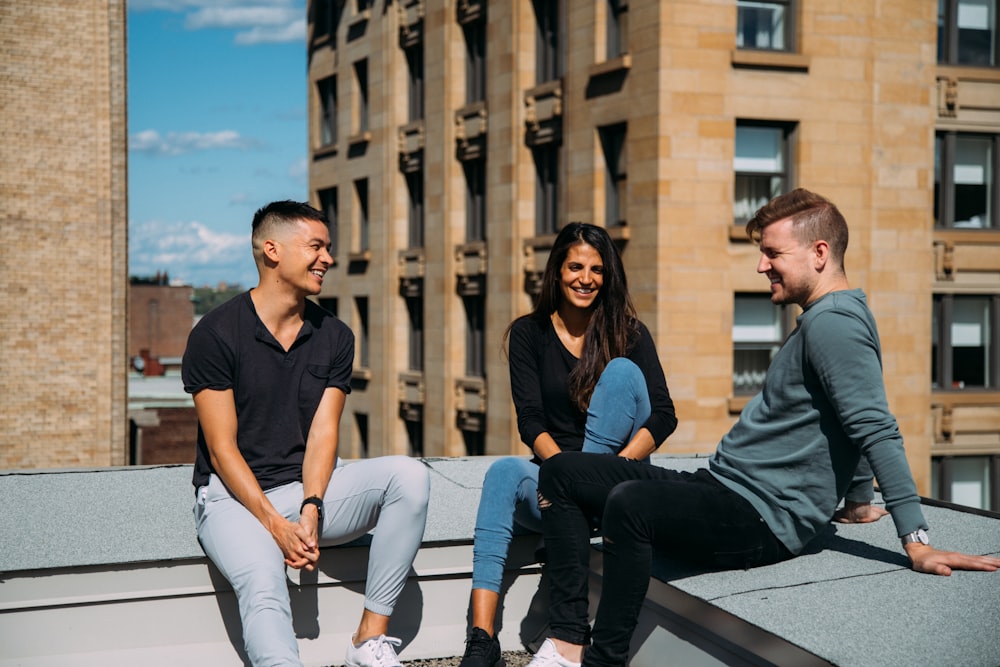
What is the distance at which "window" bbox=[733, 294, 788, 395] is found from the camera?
2106cm

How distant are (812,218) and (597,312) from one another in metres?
1.51

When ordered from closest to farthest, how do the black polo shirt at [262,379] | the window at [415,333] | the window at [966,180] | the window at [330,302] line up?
the black polo shirt at [262,379] → the window at [966,180] → the window at [415,333] → the window at [330,302]

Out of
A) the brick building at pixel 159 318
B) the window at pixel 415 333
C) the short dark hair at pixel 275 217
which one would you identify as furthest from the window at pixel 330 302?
the brick building at pixel 159 318

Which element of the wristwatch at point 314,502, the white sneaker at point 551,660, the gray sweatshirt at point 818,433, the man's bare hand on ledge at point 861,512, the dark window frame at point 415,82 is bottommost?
the white sneaker at point 551,660

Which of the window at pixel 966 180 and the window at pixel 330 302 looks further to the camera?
the window at pixel 330 302

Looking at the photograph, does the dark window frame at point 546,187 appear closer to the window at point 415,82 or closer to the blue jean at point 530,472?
the window at point 415,82

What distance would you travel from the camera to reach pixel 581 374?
5.81m

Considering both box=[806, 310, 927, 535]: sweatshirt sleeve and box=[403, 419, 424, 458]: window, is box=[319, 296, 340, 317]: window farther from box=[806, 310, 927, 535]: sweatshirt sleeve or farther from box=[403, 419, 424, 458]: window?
box=[806, 310, 927, 535]: sweatshirt sleeve

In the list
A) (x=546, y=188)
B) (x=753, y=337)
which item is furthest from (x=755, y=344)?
(x=546, y=188)

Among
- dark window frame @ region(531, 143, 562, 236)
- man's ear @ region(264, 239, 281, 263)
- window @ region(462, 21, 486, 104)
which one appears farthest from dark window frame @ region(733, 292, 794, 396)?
man's ear @ region(264, 239, 281, 263)

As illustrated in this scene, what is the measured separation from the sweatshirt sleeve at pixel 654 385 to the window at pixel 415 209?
2600 centimetres

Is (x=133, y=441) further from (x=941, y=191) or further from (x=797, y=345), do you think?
(x=797, y=345)

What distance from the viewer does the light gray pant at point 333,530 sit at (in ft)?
15.0

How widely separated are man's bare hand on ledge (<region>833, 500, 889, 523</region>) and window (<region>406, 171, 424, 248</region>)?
86.1 feet
